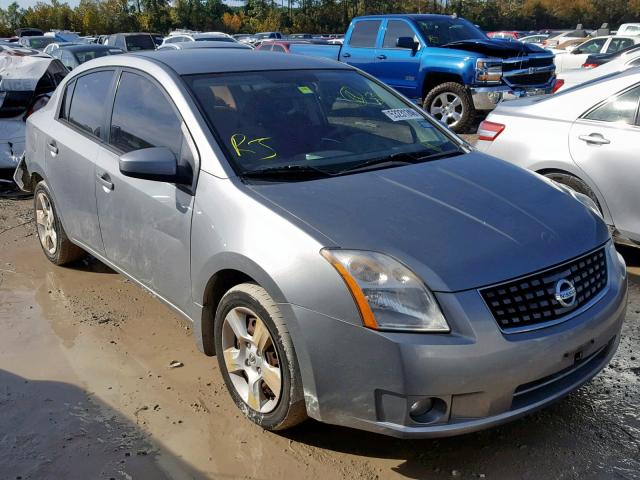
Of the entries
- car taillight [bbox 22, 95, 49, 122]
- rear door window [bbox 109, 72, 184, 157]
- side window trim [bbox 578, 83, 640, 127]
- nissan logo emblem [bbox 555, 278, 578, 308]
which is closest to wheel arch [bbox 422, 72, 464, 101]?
side window trim [bbox 578, 83, 640, 127]

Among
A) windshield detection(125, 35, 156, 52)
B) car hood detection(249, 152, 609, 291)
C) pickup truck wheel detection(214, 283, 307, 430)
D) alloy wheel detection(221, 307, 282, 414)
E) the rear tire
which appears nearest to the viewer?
car hood detection(249, 152, 609, 291)

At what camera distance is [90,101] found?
4344 mm

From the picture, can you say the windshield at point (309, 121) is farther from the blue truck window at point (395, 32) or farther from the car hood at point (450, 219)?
the blue truck window at point (395, 32)

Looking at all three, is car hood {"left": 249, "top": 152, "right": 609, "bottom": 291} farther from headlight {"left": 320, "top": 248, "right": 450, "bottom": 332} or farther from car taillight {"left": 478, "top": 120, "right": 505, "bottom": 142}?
car taillight {"left": 478, "top": 120, "right": 505, "bottom": 142}

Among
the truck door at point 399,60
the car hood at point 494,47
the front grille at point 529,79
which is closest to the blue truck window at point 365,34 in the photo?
the truck door at point 399,60

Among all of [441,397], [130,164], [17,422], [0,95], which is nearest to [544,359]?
[441,397]

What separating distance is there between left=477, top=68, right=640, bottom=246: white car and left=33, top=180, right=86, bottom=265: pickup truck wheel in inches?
137

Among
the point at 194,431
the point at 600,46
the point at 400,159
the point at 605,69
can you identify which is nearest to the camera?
the point at 194,431

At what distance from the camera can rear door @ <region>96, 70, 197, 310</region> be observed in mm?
3256

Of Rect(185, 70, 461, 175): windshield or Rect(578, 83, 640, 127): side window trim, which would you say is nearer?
Rect(185, 70, 461, 175): windshield

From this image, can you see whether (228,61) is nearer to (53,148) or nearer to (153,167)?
(153,167)

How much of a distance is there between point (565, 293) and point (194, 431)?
Answer: 1.78 metres

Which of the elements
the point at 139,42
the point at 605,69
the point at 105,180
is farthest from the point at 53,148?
the point at 139,42

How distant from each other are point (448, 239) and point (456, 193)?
0.48 meters
